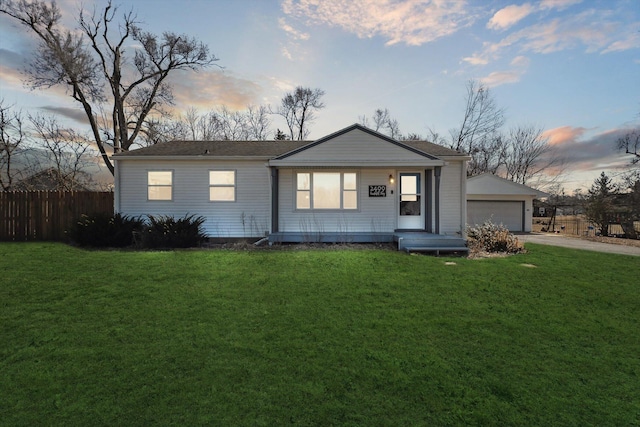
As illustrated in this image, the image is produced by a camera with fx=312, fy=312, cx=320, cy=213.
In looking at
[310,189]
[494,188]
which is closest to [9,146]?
[310,189]

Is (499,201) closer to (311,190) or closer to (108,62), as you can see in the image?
(311,190)

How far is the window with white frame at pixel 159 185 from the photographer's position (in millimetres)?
12609

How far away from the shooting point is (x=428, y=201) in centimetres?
1218

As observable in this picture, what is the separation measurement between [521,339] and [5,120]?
26863 millimetres

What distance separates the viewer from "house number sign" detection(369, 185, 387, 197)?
12.2m

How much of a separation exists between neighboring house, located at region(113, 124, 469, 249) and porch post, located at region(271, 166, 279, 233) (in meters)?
0.04

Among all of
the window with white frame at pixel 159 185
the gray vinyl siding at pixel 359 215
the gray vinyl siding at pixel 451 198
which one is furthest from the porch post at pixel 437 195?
the window with white frame at pixel 159 185

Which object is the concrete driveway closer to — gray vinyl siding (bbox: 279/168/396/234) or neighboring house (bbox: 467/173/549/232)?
neighboring house (bbox: 467/173/549/232)

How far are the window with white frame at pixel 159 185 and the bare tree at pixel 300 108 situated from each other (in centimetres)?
2033

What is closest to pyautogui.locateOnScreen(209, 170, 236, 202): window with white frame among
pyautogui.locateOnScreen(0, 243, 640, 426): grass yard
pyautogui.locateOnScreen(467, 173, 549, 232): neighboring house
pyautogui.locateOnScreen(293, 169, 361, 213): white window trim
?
pyautogui.locateOnScreen(293, 169, 361, 213): white window trim

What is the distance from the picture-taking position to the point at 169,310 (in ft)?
16.1

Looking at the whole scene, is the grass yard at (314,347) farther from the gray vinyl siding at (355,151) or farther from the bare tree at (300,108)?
the bare tree at (300,108)

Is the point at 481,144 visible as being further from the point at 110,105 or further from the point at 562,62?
the point at 110,105

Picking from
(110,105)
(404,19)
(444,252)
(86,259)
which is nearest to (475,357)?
(444,252)
